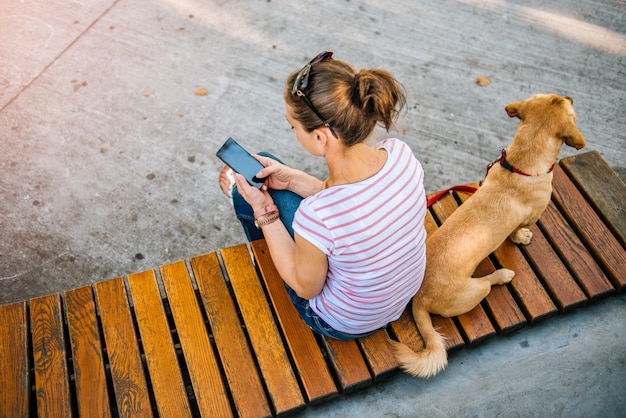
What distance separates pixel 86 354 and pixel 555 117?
232 centimetres

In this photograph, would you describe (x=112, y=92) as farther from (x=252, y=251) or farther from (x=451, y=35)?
(x=451, y=35)

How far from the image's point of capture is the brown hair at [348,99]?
1593 mm

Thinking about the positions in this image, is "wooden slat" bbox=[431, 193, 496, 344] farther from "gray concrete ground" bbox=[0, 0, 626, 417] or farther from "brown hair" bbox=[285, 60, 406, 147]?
"brown hair" bbox=[285, 60, 406, 147]

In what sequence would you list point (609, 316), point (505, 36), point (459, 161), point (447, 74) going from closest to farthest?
1. point (609, 316)
2. point (459, 161)
3. point (447, 74)
4. point (505, 36)

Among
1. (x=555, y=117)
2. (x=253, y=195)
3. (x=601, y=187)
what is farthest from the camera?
(x=601, y=187)

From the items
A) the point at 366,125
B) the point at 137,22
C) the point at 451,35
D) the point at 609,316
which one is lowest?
the point at 137,22

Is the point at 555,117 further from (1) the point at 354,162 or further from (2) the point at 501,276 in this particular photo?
(1) the point at 354,162

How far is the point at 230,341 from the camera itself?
2.16 meters

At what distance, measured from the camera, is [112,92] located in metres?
3.61

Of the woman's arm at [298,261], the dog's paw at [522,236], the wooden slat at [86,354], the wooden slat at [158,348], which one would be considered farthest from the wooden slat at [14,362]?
the dog's paw at [522,236]

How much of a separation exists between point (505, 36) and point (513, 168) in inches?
88.8

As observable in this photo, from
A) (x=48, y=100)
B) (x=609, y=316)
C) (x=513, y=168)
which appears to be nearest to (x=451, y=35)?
(x=513, y=168)

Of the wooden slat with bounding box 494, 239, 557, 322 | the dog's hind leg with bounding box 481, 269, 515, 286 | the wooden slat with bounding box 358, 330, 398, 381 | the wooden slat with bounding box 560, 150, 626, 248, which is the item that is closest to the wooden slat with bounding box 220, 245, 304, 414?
the wooden slat with bounding box 358, 330, 398, 381

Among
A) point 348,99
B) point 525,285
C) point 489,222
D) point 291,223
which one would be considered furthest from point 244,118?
point 525,285
